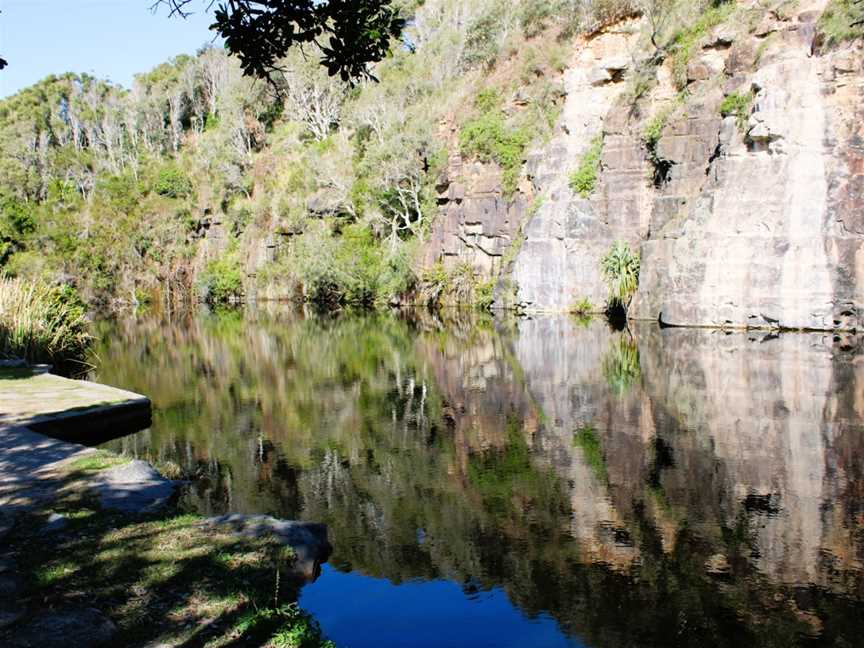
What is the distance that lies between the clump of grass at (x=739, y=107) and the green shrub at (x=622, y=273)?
7.42 metres

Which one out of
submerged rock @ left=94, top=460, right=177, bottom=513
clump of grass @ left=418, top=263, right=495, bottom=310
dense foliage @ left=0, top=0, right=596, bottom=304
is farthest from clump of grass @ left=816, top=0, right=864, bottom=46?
submerged rock @ left=94, top=460, right=177, bottom=513

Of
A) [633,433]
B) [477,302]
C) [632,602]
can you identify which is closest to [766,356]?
[633,433]

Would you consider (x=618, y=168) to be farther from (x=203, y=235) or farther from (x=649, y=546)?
(x=203, y=235)

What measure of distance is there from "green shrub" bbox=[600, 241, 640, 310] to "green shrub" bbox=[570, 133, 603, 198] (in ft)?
14.1

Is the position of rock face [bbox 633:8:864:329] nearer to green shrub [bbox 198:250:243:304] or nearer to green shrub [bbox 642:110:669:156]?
green shrub [bbox 642:110:669:156]

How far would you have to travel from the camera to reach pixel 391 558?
27.9 ft

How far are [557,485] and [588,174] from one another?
31689mm

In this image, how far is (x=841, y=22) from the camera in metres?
28.8

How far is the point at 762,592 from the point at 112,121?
90602 millimetres

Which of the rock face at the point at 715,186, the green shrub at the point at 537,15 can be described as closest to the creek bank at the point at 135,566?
the rock face at the point at 715,186

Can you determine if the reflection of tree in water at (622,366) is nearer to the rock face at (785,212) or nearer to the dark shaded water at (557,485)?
the dark shaded water at (557,485)

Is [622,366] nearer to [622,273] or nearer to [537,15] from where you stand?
[622,273]

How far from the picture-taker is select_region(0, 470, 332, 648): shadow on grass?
5.48 metres

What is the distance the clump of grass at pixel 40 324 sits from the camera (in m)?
20.6
